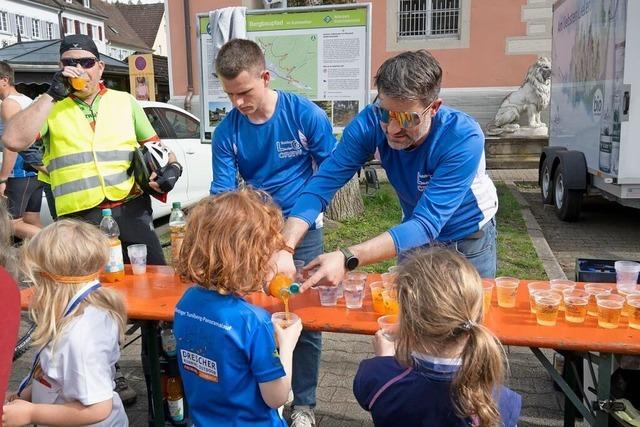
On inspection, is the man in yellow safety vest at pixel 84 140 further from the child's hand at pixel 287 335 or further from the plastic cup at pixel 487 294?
the plastic cup at pixel 487 294

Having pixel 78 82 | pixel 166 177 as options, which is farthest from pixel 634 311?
pixel 78 82

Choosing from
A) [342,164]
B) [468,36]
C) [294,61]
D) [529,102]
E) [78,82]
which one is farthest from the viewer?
[468,36]

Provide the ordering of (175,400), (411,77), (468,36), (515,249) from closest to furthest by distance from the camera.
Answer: (411,77) < (175,400) < (515,249) < (468,36)

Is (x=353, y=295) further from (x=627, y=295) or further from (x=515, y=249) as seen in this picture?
(x=515, y=249)

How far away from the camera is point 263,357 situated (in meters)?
1.70

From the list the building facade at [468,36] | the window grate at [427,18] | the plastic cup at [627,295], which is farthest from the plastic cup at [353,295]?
the window grate at [427,18]

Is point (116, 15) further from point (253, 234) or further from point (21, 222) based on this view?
point (253, 234)

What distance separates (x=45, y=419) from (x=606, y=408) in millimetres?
1957

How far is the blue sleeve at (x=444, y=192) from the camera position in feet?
7.55

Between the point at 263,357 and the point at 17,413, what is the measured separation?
34.3 inches

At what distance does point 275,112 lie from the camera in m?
3.04

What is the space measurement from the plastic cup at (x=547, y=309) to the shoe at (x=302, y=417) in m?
1.30

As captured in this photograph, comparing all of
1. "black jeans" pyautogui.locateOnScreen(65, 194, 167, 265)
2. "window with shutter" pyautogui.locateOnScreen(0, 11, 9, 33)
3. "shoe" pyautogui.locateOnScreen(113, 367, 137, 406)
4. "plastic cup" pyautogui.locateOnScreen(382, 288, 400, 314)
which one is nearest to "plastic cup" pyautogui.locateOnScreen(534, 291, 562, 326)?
"plastic cup" pyautogui.locateOnScreen(382, 288, 400, 314)

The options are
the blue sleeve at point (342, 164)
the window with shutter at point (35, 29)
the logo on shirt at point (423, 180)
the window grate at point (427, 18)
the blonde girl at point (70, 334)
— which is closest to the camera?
the blonde girl at point (70, 334)
